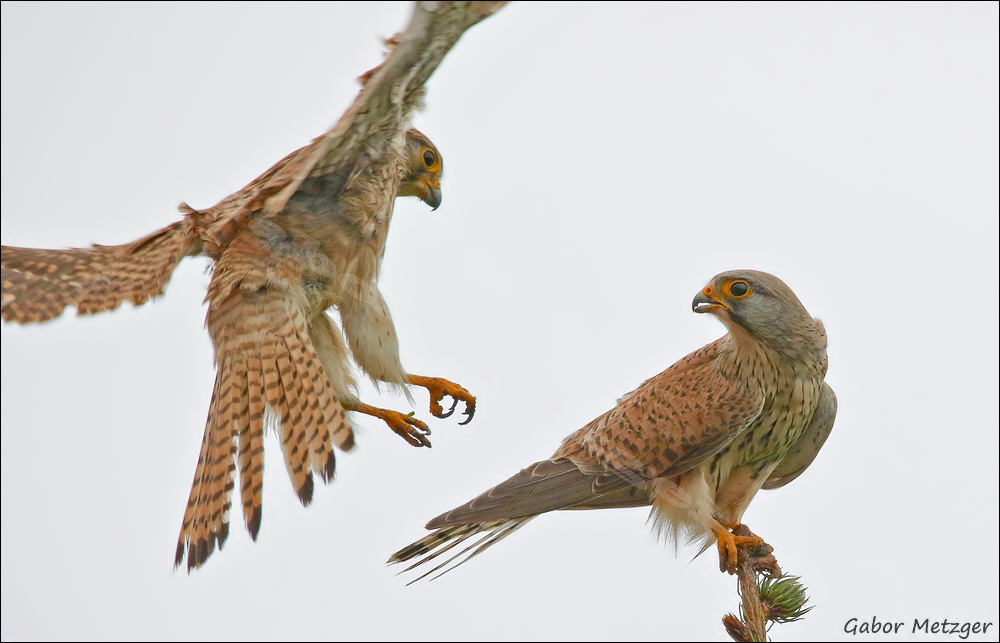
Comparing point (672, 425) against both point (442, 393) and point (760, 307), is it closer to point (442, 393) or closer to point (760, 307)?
point (760, 307)

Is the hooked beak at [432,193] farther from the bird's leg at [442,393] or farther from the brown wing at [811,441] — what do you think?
the brown wing at [811,441]

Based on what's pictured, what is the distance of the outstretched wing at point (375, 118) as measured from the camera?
2.91 metres

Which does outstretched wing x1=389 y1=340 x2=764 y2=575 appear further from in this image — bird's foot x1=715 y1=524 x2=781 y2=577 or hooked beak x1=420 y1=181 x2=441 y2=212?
hooked beak x1=420 y1=181 x2=441 y2=212

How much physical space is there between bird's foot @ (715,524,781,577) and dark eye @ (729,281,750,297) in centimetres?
84

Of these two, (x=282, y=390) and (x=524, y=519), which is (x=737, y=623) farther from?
(x=282, y=390)

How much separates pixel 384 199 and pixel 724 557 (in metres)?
1.76

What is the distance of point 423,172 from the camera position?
13.7ft

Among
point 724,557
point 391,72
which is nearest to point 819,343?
point 724,557

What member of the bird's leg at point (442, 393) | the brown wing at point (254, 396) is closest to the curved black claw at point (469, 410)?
the bird's leg at point (442, 393)

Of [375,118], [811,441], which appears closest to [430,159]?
[375,118]

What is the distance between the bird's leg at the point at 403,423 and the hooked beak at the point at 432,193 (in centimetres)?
87

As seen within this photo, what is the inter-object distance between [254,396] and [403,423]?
64 centimetres

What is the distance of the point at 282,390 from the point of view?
3555 millimetres

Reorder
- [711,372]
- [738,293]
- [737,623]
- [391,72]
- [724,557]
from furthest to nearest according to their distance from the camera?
[711,372] < [738,293] < [724,557] < [391,72] < [737,623]
